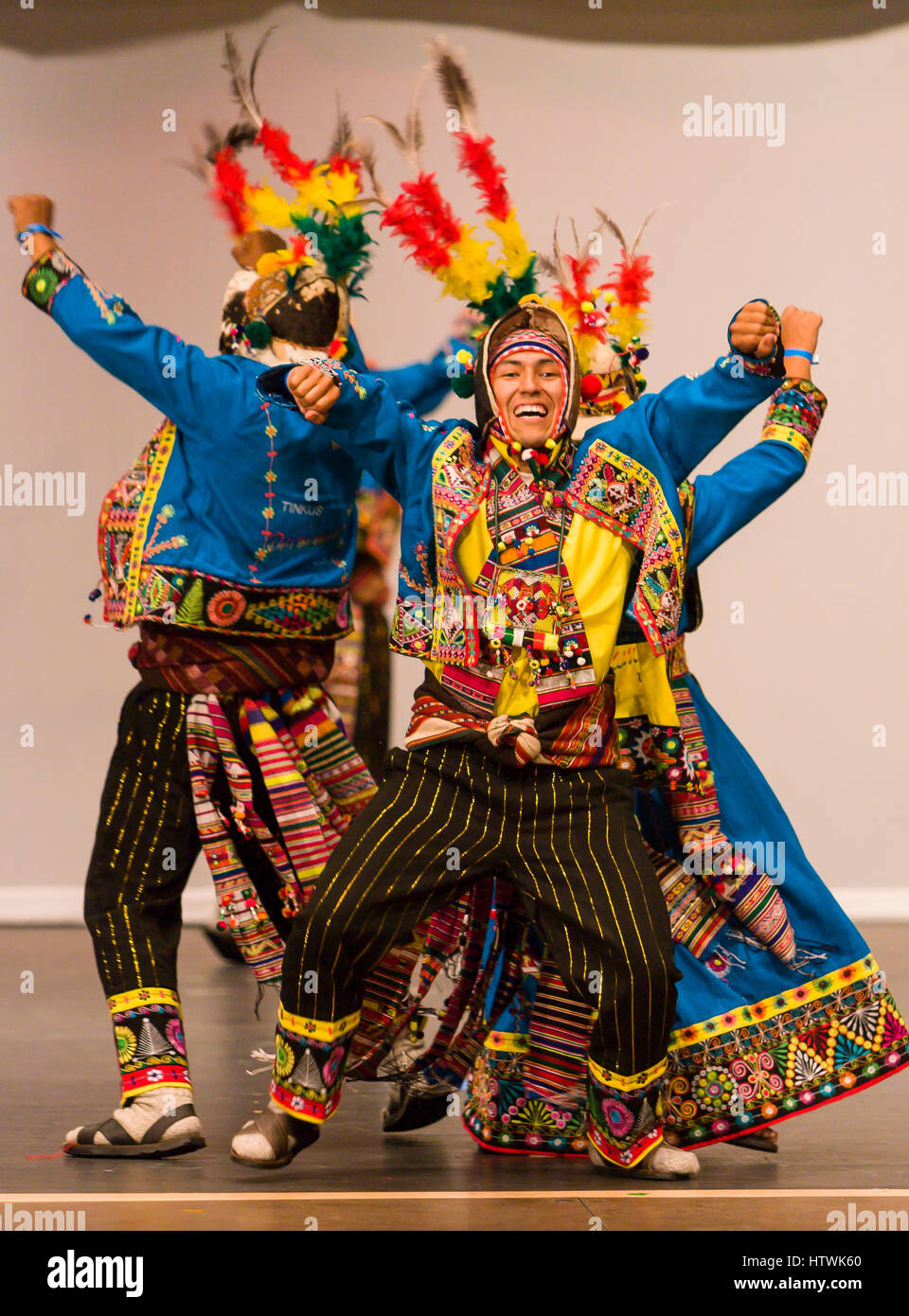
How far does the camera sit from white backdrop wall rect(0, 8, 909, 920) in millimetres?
6055

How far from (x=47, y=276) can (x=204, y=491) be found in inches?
18.5

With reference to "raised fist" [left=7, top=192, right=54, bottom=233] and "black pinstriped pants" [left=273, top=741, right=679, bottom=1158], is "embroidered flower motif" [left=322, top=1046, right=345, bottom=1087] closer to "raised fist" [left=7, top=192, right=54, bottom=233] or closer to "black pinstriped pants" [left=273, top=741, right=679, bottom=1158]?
"black pinstriped pants" [left=273, top=741, right=679, bottom=1158]

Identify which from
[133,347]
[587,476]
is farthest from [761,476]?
[133,347]

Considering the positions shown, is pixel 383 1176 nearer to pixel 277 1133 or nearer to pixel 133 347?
pixel 277 1133

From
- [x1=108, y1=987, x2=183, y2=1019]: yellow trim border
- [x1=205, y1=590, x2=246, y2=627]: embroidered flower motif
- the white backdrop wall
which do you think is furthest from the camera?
the white backdrop wall

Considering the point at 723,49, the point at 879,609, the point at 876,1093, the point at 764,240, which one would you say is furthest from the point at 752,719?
the point at 876,1093

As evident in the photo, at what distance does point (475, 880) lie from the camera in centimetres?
266

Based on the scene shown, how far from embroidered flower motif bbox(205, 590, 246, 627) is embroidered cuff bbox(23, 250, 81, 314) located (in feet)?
1.98

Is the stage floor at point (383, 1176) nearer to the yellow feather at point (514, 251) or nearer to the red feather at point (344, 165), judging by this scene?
the yellow feather at point (514, 251)

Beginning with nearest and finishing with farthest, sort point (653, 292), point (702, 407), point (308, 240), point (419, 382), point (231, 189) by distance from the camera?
point (702, 407)
point (308, 240)
point (419, 382)
point (231, 189)
point (653, 292)

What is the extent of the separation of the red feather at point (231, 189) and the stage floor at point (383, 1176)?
73.7 inches

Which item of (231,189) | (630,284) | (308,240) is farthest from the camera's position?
(231,189)

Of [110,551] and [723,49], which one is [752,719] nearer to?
[723,49]

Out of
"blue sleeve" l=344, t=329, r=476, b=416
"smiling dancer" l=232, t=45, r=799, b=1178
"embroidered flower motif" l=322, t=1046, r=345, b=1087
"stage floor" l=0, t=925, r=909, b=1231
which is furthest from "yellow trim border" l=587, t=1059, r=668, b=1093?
"blue sleeve" l=344, t=329, r=476, b=416
